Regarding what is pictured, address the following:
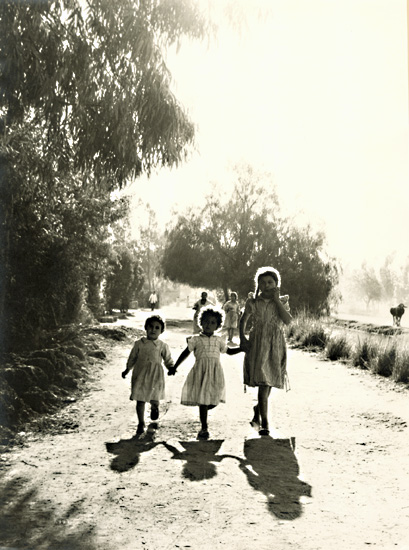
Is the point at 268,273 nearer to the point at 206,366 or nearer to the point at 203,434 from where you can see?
the point at 206,366

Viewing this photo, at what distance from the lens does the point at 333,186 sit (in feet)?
8.41

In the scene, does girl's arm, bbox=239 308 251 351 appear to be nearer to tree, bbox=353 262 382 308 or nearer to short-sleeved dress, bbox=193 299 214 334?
short-sleeved dress, bbox=193 299 214 334

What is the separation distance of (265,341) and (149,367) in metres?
0.74

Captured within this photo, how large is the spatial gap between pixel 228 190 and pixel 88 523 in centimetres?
161

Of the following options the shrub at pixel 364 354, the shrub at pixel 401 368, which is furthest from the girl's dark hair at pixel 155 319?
the shrub at pixel 401 368

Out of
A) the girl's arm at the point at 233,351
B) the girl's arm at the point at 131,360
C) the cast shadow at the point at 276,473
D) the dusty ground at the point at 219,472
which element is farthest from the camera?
the girl's arm at the point at 233,351

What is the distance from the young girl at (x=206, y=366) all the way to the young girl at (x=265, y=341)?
0.13 m

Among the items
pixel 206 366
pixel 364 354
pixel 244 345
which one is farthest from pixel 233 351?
pixel 364 354

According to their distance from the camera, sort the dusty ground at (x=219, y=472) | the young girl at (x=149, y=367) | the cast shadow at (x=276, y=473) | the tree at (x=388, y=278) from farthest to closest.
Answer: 1. the young girl at (x=149, y=367)
2. the tree at (x=388, y=278)
3. the cast shadow at (x=276, y=473)
4. the dusty ground at (x=219, y=472)

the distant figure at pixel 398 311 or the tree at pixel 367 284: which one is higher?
the tree at pixel 367 284

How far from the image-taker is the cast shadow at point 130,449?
8.22 feet

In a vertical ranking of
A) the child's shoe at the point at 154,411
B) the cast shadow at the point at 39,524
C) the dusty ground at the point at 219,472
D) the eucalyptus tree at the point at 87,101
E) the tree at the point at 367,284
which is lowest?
the cast shadow at the point at 39,524

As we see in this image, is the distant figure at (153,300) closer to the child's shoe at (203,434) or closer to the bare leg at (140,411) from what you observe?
the bare leg at (140,411)

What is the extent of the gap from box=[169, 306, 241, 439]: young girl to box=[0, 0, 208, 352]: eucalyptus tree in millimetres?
911
